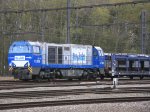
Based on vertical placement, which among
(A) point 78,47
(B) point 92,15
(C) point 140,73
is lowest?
(C) point 140,73

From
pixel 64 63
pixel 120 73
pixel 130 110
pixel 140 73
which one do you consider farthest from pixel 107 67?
pixel 130 110

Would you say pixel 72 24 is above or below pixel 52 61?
above

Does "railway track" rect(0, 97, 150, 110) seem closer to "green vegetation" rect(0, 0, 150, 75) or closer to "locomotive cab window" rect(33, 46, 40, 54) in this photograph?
"locomotive cab window" rect(33, 46, 40, 54)

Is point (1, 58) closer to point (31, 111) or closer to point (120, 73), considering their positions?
point (120, 73)

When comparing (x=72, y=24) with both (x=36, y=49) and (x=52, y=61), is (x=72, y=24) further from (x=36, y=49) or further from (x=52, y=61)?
(x=36, y=49)

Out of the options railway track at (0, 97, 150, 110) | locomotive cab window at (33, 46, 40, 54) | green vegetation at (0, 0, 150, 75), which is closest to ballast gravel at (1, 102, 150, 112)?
railway track at (0, 97, 150, 110)

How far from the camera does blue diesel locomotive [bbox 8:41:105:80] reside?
110 feet

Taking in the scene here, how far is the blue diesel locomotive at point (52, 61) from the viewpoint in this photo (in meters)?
33.6

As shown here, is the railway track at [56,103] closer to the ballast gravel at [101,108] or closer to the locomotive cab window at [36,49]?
the ballast gravel at [101,108]

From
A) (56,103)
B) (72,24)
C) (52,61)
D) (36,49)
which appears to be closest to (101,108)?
(56,103)

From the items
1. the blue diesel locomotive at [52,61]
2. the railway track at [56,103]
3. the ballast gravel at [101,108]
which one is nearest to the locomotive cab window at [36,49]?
the blue diesel locomotive at [52,61]

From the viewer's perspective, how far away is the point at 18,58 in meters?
34.0

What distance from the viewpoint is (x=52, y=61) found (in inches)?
1401

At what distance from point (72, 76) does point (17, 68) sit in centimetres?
571
